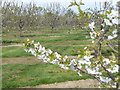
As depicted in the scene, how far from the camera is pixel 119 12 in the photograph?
104 inches

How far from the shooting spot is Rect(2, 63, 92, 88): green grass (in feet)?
30.8

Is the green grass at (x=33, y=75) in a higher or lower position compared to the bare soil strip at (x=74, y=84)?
higher

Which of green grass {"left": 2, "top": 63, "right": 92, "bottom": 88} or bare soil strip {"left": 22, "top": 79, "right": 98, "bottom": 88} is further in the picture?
green grass {"left": 2, "top": 63, "right": 92, "bottom": 88}

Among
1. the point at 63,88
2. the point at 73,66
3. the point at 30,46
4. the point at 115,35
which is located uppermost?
the point at 115,35

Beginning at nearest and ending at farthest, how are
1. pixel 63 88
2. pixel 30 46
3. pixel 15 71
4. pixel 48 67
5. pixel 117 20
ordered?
pixel 117 20
pixel 30 46
pixel 63 88
pixel 15 71
pixel 48 67

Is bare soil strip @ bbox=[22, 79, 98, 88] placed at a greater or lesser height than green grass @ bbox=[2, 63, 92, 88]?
lesser

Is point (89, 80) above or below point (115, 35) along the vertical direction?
below

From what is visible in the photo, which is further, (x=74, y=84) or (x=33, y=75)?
(x=33, y=75)

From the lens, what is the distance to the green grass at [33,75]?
9.38m

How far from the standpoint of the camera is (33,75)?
35.2ft

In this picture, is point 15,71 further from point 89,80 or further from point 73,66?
point 73,66

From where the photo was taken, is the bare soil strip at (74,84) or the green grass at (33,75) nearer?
the bare soil strip at (74,84)

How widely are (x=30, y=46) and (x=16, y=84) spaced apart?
5781 mm

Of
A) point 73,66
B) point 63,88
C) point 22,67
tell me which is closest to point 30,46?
point 73,66
